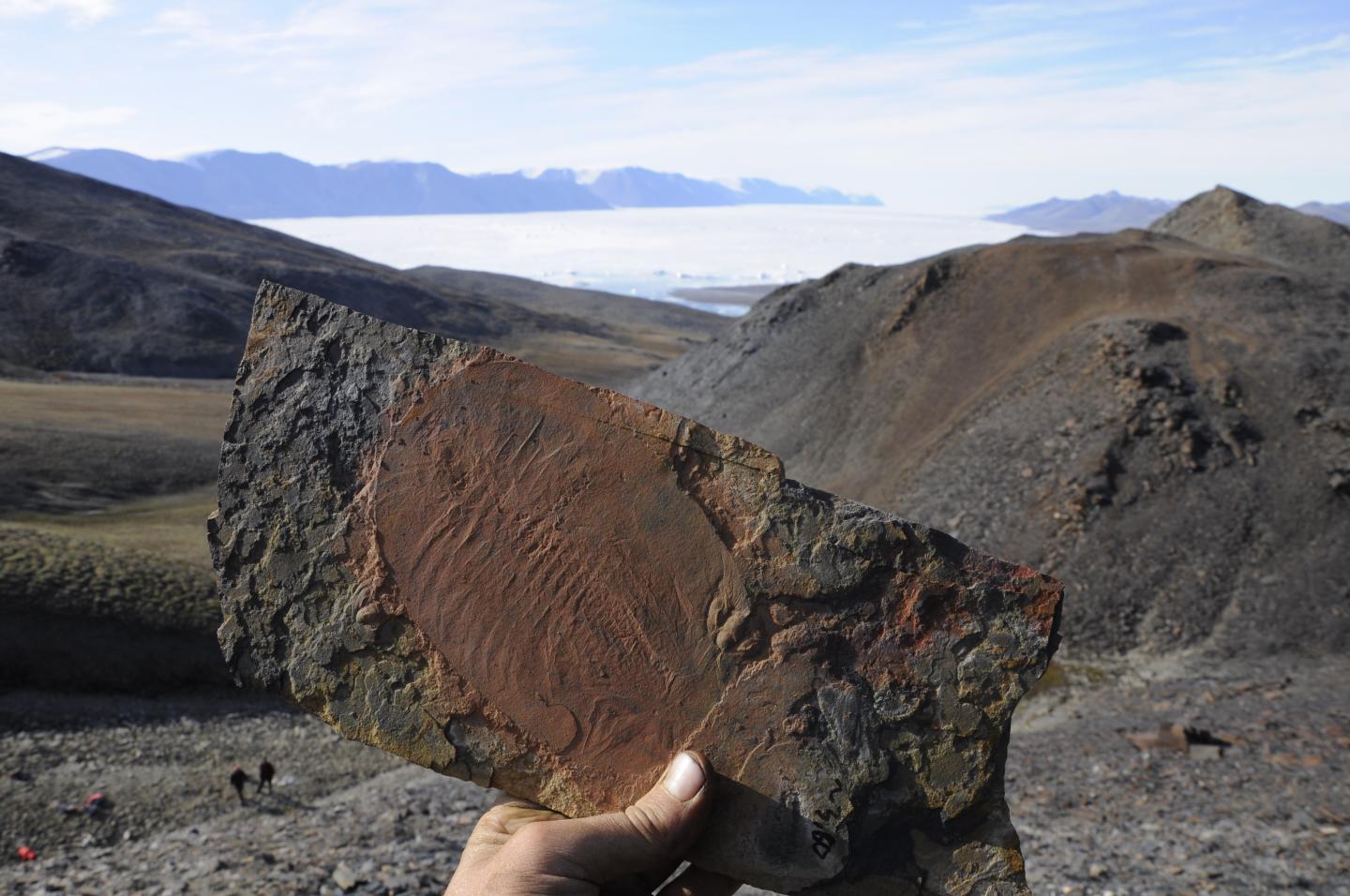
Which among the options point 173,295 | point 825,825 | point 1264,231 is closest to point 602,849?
point 825,825

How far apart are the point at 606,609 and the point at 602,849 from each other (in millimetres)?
727

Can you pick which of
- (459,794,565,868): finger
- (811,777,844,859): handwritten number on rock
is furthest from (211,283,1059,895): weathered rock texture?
(459,794,565,868): finger

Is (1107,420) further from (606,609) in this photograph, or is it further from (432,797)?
(606,609)

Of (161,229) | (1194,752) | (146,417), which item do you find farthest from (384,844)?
(161,229)

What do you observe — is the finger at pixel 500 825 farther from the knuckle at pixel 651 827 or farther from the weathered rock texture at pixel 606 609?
the knuckle at pixel 651 827

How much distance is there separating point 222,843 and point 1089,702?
9.23 m

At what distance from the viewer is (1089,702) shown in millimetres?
12172

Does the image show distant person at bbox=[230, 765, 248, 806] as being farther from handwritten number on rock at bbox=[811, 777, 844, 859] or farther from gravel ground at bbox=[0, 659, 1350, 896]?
handwritten number on rock at bbox=[811, 777, 844, 859]

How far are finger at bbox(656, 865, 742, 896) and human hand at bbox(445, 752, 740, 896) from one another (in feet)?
0.39

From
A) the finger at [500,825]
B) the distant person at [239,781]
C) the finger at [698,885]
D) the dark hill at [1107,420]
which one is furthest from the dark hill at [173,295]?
the finger at [698,885]

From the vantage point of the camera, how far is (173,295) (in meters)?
52.6

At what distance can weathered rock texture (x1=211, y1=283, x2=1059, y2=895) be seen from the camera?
3.29m

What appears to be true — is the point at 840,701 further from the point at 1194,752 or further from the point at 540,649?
the point at 1194,752

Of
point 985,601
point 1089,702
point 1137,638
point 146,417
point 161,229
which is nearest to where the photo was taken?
point 985,601
